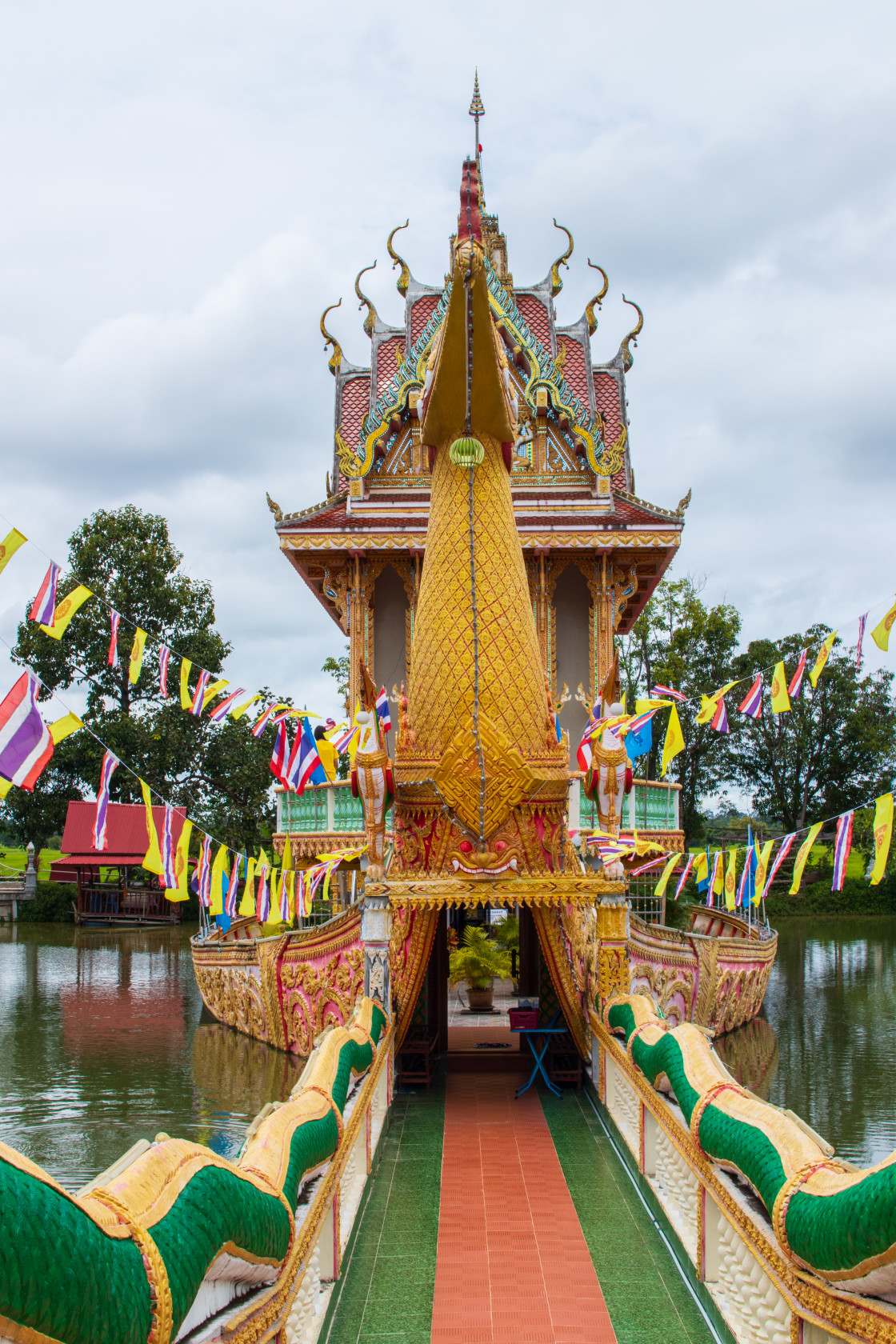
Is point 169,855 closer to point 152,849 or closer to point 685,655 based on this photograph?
point 152,849

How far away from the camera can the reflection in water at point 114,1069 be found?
9.59 m

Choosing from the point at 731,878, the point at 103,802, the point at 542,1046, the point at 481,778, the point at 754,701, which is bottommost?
the point at 542,1046

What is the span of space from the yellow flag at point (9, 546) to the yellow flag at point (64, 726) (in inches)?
33.8

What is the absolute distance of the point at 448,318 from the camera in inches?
306

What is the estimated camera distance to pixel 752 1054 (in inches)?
530

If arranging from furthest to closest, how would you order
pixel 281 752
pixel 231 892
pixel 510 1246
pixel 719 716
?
pixel 281 752, pixel 719 716, pixel 231 892, pixel 510 1246

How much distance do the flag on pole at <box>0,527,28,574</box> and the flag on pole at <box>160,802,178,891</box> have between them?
2045mm

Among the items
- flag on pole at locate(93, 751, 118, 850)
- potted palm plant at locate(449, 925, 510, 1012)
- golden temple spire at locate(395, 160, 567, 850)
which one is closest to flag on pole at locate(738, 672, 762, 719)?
golden temple spire at locate(395, 160, 567, 850)

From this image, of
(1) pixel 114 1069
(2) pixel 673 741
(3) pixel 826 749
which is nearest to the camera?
(2) pixel 673 741

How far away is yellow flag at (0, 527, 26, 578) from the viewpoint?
5637 millimetres

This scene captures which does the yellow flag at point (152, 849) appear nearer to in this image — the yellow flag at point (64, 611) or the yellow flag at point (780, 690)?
the yellow flag at point (64, 611)

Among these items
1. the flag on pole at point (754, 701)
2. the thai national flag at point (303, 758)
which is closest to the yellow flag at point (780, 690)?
the flag on pole at point (754, 701)

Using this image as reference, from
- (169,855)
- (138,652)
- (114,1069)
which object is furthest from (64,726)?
(114,1069)

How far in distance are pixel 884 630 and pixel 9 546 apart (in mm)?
5357
